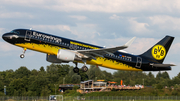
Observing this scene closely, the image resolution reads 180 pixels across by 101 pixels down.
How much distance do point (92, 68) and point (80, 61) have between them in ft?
426

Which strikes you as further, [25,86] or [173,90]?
[25,86]

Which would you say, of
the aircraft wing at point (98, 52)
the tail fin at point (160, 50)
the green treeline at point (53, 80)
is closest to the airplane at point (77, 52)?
the aircraft wing at point (98, 52)

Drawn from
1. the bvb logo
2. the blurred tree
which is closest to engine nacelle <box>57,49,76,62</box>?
the bvb logo

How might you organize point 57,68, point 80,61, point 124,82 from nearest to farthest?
1. point 80,61
2. point 124,82
3. point 57,68

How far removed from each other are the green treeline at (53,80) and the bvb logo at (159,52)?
3769 cm

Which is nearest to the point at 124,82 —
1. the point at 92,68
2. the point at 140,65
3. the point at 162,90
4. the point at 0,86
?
the point at 92,68

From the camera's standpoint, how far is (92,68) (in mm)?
170250

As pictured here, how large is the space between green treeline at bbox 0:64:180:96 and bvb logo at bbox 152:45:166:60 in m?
37.7

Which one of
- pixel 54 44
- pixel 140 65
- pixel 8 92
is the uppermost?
pixel 54 44

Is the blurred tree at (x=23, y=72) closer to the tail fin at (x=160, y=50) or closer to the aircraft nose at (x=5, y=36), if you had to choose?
the aircraft nose at (x=5, y=36)

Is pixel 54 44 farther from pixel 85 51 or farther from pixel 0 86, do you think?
pixel 0 86

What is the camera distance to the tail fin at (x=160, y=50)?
4597 centimetres

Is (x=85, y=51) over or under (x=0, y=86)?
over

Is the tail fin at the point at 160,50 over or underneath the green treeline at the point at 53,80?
over
